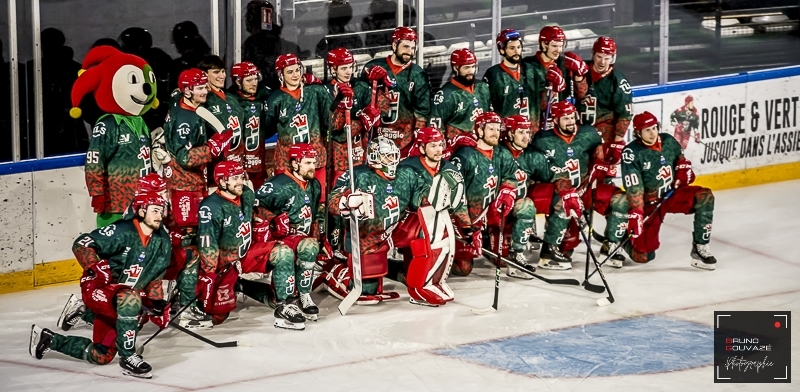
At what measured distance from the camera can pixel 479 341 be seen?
7.72 meters

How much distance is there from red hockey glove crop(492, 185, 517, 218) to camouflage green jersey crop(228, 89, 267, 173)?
1526mm

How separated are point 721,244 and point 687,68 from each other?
221 cm

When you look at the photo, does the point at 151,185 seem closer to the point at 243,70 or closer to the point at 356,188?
the point at 356,188

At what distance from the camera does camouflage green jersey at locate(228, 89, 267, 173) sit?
29.0 feet

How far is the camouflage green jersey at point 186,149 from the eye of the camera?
848 cm

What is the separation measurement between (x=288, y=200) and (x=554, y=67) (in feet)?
8.04

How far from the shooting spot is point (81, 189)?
29.2ft

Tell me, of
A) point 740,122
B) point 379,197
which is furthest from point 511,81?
point 740,122

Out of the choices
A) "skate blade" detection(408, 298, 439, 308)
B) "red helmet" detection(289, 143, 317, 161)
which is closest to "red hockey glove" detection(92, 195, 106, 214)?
"red helmet" detection(289, 143, 317, 161)

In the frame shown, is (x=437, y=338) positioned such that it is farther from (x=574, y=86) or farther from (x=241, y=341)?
(x=574, y=86)

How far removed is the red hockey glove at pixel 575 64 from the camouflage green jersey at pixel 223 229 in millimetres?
2823

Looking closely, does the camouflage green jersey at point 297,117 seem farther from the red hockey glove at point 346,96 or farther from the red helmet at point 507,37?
the red helmet at point 507,37

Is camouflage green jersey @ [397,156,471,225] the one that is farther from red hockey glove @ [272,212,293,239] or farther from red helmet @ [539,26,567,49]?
red helmet @ [539,26,567,49]

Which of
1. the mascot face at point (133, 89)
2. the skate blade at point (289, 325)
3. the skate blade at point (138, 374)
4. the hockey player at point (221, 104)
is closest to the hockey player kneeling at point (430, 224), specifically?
the skate blade at point (289, 325)
